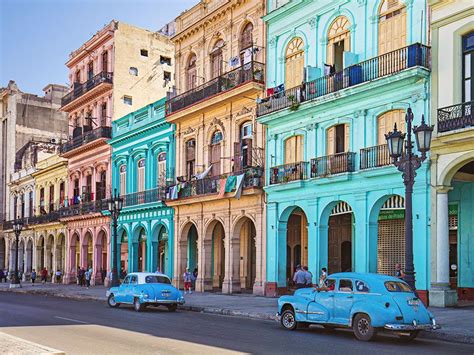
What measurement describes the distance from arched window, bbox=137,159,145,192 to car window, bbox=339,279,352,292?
24.6 meters

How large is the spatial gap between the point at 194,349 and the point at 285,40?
1888 cm

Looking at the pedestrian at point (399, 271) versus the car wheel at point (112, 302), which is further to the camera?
the car wheel at point (112, 302)

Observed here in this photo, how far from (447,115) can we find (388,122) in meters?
2.70

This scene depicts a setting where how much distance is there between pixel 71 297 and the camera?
32531 millimetres

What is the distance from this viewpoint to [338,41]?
2602 centimetres

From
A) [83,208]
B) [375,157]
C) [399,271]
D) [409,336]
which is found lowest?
[409,336]

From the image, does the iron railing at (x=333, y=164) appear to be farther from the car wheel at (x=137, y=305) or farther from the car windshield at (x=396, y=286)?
the car windshield at (x=396, y=286)

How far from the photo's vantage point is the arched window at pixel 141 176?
3891 cm

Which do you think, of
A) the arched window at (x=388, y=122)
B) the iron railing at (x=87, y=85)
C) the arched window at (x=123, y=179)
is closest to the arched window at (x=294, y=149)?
the arched window at (x=388, y=122)

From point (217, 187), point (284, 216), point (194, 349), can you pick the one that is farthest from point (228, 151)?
point (194, 349)

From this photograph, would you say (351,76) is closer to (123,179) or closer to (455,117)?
(455,117)

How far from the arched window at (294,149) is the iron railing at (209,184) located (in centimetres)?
161

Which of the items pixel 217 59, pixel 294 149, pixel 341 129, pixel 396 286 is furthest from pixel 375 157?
pixel 217 59

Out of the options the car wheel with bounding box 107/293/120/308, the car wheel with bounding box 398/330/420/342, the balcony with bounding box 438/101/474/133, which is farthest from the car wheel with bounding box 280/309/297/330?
the car wheel with bounding box 107/293/120/308
